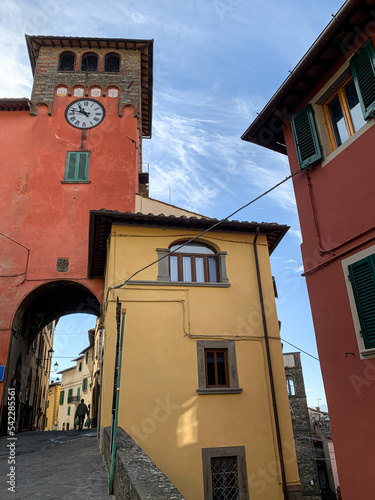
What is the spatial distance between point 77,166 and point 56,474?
13.7 m

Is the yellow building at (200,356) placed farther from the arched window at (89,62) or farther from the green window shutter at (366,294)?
the arched window at (89,62)

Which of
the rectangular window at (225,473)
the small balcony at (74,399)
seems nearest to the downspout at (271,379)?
the rectangular window at (225,473)

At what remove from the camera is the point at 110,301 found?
11.0 m

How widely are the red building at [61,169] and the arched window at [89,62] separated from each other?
0.20 ft

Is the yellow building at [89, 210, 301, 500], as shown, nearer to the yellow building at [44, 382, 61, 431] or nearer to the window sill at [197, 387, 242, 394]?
the window sill at [197, 387, 242, 394]

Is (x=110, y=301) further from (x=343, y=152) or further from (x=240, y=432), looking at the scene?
(x=343, y=152)

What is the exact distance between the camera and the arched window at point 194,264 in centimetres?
1200

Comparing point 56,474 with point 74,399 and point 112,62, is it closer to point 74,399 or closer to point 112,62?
point 112,62

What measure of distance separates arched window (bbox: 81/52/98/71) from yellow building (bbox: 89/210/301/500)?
13.1 meters

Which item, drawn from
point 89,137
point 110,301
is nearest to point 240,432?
point 110,301

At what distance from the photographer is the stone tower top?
20203 millimetres

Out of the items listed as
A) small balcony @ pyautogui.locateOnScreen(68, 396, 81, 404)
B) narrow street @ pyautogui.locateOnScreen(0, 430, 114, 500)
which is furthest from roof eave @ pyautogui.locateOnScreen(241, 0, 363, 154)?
small balcony @ pyautogui.locateOnScreen(68, 396, 81, 404)

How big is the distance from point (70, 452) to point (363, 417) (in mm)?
7540

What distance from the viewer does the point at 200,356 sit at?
10914mm
